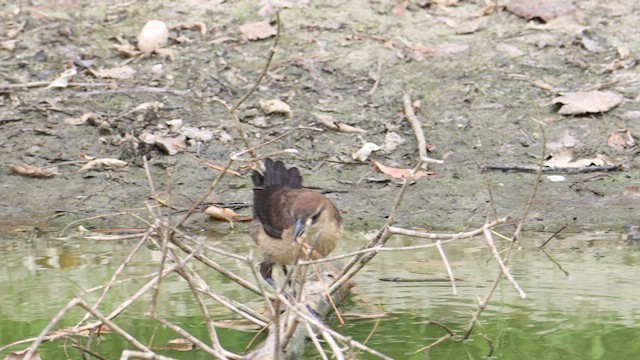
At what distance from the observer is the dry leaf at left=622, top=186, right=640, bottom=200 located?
689cm

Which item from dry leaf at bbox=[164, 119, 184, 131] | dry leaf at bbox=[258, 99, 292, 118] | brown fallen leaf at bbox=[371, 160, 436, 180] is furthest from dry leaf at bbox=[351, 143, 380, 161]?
dry leaf at bbox=[164, 119, 184, 131]

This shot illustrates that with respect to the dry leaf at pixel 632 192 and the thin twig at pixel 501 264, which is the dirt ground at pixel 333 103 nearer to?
the dry leaf at pixel 632 192

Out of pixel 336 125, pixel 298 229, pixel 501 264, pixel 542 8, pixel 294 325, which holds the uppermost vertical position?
pixel 501 264

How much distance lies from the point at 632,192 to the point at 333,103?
241 centimetres

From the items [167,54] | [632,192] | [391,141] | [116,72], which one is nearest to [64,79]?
[116,72]

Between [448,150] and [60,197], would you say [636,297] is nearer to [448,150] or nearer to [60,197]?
[448,150]

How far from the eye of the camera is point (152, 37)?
881 cm

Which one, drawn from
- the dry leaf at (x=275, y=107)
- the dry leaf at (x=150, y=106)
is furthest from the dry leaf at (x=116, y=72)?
the dry leaf at (x=275, y=107)

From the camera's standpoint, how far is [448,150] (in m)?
7.65

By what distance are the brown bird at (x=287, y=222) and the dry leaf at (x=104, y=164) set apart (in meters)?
1.99

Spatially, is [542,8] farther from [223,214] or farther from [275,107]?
[223,214]

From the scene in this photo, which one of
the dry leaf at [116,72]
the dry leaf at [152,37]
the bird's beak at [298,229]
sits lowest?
the dry leaf at [116,72]

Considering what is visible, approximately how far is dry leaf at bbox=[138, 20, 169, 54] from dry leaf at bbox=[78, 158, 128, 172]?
156 centimetres

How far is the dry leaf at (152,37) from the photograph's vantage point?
28.9 feet
